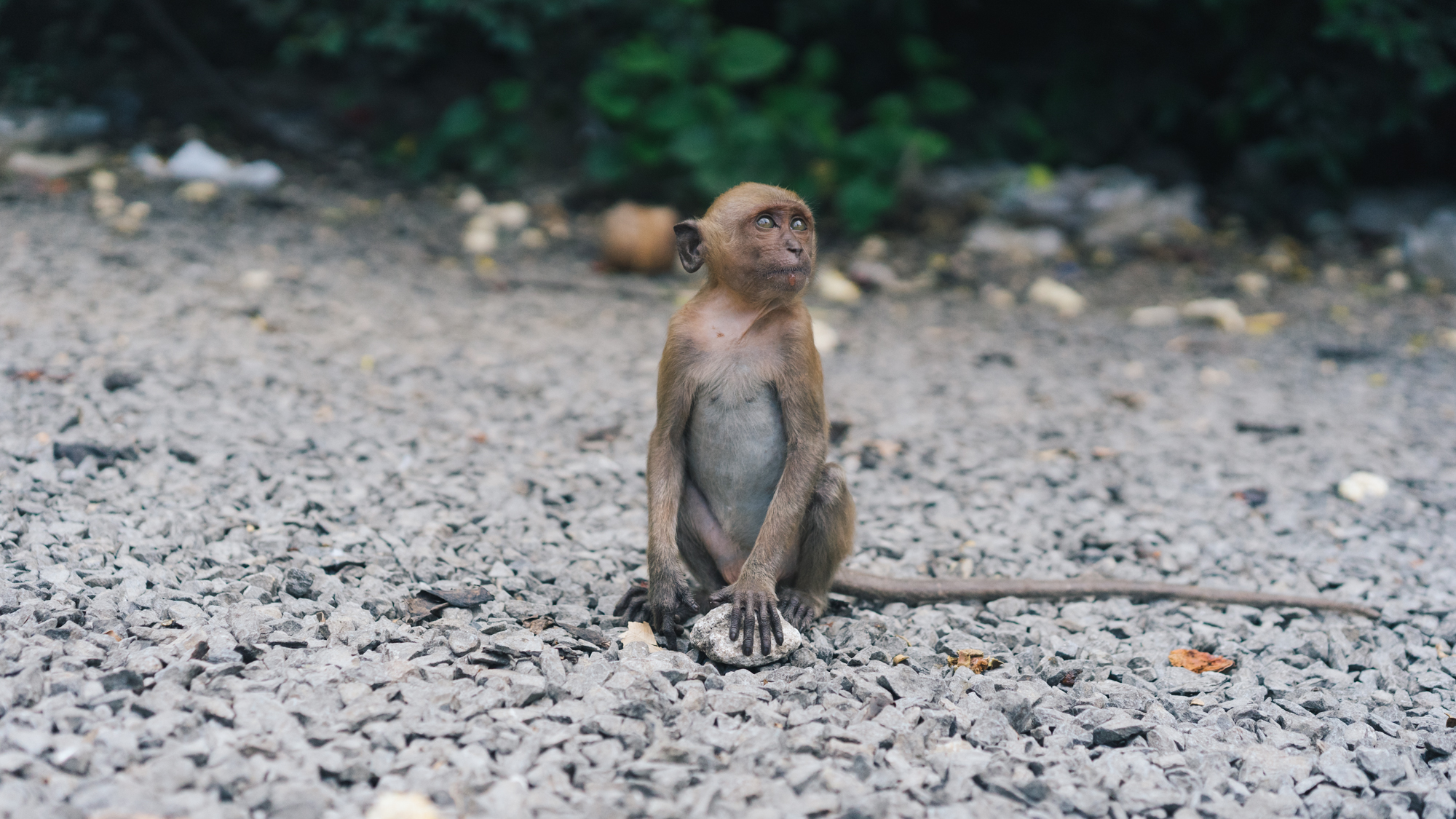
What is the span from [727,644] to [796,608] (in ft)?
1.28

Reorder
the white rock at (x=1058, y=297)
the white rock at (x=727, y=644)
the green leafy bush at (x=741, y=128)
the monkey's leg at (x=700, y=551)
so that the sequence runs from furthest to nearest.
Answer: the green leafy bush at (x=741, y=128)
the white rock at (x=1058, y=297)
the monkey's leg at (x=700, y=551)
the white rock at (x=727, y=644)

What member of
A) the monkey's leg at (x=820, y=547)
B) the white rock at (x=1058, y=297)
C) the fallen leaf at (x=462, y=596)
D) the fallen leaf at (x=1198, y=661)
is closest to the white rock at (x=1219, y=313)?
the white rock at (x=1058, y=297)

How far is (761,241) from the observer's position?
286cm

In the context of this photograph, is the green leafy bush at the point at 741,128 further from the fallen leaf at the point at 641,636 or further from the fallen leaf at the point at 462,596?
the fallen leaf at the point at 641,636

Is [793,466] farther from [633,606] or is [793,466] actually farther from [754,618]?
[633,606]

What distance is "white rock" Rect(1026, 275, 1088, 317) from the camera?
22.7 feet

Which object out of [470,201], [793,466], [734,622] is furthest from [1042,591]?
[470,201]

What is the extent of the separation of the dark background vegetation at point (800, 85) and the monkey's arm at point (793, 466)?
470 cm

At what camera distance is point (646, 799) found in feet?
7.20

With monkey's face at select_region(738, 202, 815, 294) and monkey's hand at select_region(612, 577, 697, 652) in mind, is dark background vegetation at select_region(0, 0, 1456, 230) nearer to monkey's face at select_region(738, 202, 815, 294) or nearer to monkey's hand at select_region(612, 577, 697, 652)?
monkey's face at select_region(738, 202, 815, 294)

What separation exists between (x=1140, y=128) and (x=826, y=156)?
3.12 meters

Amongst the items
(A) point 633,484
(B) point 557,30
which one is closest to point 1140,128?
(B) point 557,30

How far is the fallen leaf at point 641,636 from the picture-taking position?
2.88 metres

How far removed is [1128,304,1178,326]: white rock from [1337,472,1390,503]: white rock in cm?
238
